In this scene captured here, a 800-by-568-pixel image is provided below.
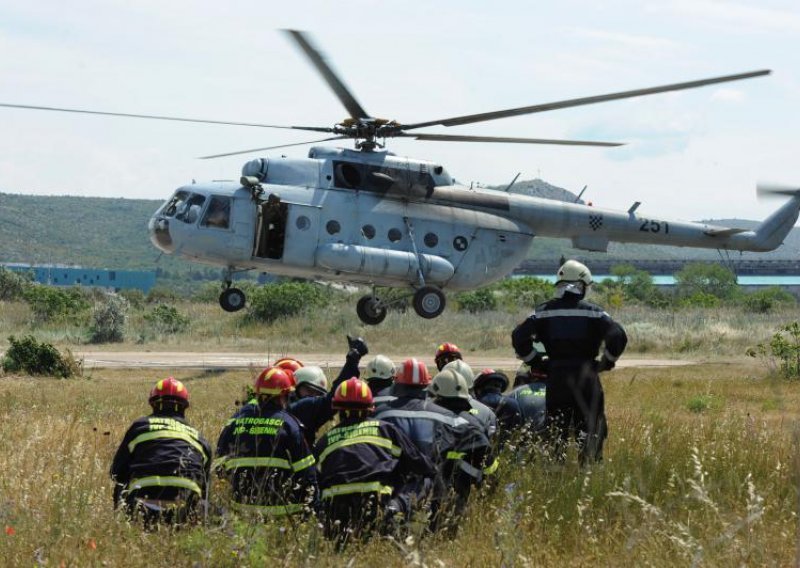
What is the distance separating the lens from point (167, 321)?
3688 cm

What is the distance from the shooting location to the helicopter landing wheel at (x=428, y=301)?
951 inches

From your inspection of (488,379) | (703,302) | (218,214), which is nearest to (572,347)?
(488,379)

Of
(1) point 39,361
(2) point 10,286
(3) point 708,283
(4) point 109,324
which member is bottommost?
(2) point 10,286

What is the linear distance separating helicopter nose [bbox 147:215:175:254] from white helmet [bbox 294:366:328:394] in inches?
526

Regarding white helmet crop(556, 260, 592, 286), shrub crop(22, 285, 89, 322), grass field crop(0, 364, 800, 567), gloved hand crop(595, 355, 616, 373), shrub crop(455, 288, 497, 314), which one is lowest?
shrub crop(22, 285, 89, 322)

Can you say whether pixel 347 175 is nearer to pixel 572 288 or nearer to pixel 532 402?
pixel 532 402

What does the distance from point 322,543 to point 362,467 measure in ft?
2.78

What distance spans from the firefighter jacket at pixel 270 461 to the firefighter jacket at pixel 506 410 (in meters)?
3.15

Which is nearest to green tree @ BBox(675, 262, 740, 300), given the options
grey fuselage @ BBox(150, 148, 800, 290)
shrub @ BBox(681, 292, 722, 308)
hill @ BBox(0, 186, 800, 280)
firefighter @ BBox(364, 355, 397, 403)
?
shrub @ BBox(681, 292, 722, 308)

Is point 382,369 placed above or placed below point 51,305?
above

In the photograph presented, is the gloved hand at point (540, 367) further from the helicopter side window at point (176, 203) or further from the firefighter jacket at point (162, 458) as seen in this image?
the helicopter side window at point (176, 203)

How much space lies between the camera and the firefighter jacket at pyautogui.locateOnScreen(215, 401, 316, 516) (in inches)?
299

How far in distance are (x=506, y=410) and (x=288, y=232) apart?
1296 cm

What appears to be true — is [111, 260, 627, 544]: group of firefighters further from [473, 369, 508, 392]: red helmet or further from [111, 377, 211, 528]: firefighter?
[473, 369, 508, 392]: red helmet
